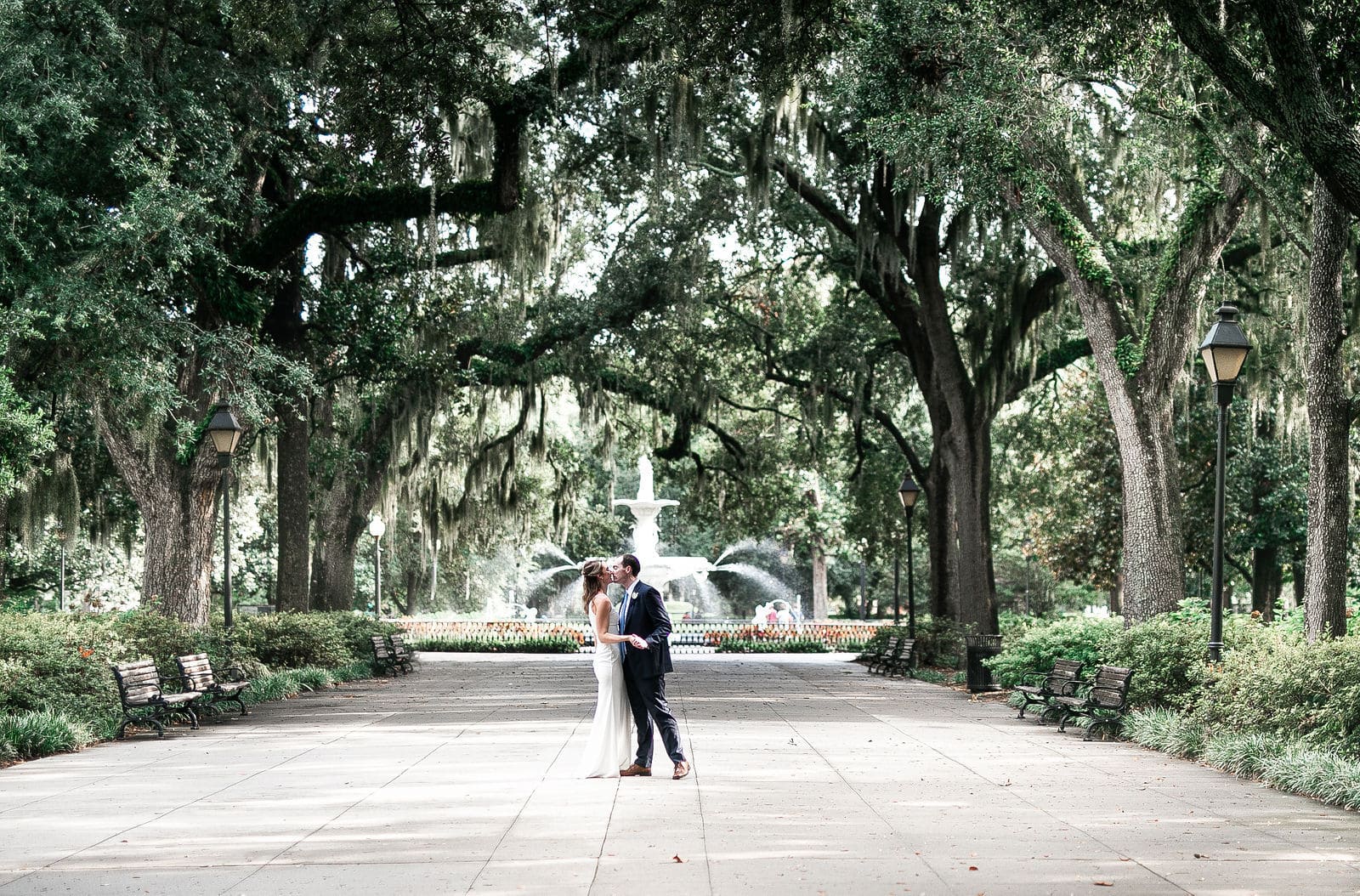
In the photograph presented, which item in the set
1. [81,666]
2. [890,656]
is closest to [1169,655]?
[890,656]

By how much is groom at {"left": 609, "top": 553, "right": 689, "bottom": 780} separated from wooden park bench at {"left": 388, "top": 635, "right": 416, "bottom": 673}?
14.2 metres

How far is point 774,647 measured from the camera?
1427 inches

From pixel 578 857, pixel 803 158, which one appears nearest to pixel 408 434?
pixel 803 158

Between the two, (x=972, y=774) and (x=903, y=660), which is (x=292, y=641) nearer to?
(x=903, y=660)

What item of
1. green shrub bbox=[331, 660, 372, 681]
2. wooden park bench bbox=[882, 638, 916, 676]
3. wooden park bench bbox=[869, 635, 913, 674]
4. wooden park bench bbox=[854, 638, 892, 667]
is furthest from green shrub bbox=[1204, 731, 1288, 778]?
green shrub bbox=[331, 660, 372, 681]

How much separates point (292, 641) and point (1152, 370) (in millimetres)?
13512

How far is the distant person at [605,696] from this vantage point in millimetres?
10188

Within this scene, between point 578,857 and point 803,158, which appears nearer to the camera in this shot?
point 578,857

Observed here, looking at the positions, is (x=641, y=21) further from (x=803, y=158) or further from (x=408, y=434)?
(x=408, y=434)

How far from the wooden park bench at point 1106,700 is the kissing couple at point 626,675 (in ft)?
17.9

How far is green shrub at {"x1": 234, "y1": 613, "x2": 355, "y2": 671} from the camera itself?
2030 cm

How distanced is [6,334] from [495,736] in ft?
23.4

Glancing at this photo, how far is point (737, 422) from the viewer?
3628cm

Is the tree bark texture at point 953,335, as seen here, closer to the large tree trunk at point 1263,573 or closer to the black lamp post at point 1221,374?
the black lamp post at point 1221,374
